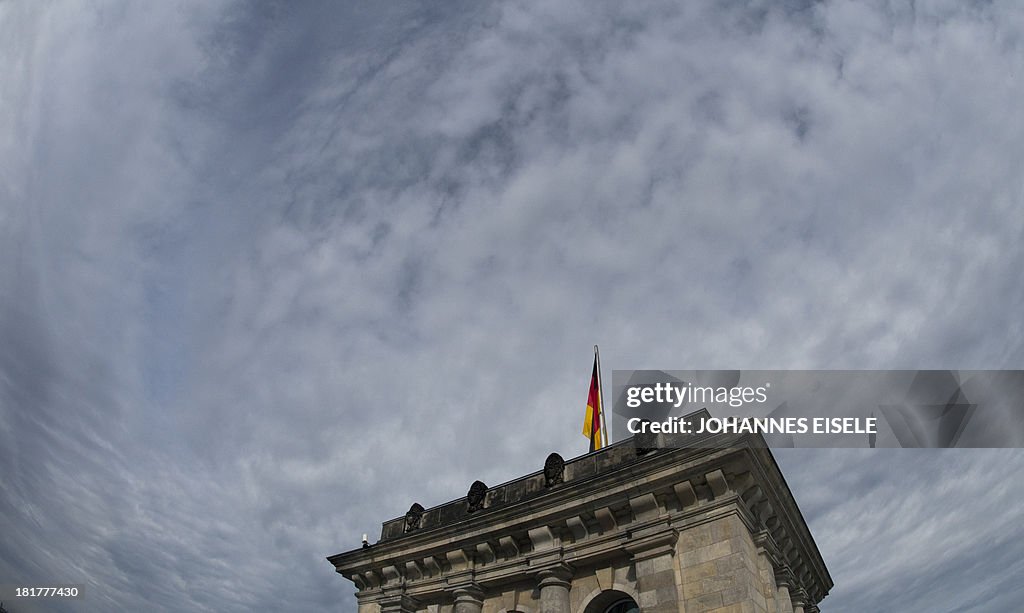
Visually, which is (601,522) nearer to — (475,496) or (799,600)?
(475,496)

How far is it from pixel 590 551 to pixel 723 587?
4.02 m

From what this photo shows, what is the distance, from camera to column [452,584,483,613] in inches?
→ 788

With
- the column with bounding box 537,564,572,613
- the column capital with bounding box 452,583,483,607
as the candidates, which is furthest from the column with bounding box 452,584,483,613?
the column with bounding box 537,564,572,613

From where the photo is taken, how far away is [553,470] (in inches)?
816

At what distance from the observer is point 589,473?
66.2 feet

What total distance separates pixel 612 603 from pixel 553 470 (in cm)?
433

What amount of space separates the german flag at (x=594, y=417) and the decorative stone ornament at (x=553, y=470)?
Result: 171 inches

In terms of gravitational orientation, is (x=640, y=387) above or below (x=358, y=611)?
above

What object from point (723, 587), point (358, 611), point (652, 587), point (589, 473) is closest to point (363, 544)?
point (358, 611)

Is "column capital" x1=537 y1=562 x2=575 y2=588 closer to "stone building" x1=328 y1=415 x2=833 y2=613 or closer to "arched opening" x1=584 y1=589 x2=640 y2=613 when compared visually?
"stone building" x1=328 y1=415 x2=833 y2=613

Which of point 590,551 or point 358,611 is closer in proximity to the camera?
point 590,551

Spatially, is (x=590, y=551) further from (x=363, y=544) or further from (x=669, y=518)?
(x=363, y=544)

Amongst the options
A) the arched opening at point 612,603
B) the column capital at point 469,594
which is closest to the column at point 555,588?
the arched opening at point 612,603

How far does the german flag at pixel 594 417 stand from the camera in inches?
995
